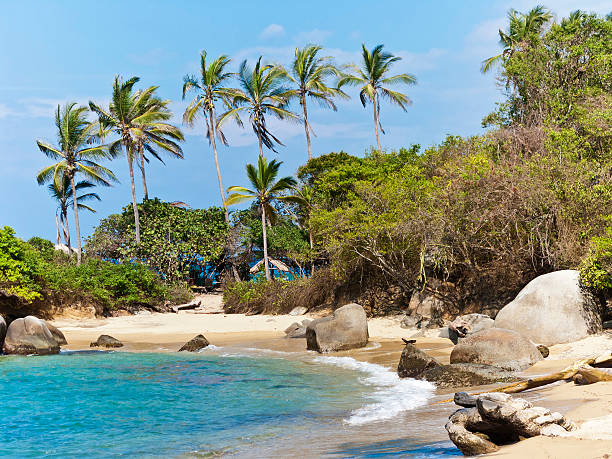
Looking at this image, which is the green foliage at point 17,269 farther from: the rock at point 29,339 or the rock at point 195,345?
the rock at point 195,345

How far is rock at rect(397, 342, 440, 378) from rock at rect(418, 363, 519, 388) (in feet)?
1.41

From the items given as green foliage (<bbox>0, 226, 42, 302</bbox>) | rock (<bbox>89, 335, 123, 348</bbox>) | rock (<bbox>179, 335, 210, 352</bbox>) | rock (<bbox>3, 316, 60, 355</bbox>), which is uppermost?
green foliage (<bbox>0, 226, 42, 302</bbox>)

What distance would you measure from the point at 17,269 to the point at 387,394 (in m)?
15.9

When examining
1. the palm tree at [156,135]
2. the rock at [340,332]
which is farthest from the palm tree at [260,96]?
the rock at [340,332]

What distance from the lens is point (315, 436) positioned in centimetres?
600

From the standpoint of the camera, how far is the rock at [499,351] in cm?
884

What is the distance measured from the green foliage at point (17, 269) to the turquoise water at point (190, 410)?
654cm

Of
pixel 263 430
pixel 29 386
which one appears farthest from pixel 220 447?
pixel 29 386

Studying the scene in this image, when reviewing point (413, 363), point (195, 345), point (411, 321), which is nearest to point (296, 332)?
point (195, 345)

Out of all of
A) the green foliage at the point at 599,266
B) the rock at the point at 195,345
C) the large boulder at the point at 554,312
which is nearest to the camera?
the large boulder at the point at 554,312

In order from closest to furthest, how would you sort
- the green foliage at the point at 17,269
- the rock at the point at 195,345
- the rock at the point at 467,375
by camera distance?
the rock at the point at 467,375 → the rock at the point at 195,345 → the green foliage at the point at 17,269

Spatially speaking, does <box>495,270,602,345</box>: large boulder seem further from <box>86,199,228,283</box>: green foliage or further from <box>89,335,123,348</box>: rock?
<box>86,199,228,283</box>: green foliage

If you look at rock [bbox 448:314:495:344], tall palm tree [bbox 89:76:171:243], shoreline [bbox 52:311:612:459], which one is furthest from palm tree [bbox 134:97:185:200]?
rock [bbox 448:314:495:344]

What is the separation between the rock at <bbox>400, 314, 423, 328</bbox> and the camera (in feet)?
50.8
